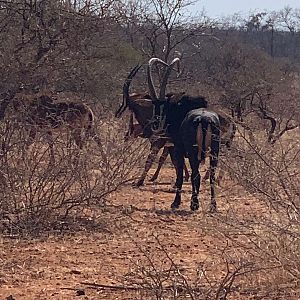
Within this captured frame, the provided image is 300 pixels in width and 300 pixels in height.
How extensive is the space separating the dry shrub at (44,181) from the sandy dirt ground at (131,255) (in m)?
0.23

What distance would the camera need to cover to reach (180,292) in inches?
230

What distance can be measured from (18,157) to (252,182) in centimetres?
300

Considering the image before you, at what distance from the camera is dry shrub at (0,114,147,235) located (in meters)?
8.41

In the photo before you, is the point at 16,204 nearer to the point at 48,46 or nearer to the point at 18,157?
the point at 18,157

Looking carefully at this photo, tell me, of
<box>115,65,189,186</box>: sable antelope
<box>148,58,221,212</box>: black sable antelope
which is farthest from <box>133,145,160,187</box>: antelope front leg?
<box>148,58,221,212</box>: black sable antelope

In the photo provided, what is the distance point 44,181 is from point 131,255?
4.94ft

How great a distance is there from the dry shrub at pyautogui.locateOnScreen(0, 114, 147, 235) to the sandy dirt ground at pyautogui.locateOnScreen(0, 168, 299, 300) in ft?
0.76

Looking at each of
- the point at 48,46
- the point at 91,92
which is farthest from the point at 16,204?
the point at 91,92

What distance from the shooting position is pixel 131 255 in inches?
295

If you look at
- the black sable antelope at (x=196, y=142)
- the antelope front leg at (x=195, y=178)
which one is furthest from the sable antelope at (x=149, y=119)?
the antelope front leg at (x=195, y=178)

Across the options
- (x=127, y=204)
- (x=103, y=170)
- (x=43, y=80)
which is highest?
(x=43, y=80)

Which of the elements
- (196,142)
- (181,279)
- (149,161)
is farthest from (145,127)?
(181,279)

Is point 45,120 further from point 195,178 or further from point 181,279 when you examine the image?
point 181,279

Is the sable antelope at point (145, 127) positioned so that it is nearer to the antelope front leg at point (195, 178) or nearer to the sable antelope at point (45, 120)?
the antelope front leg at point (195, 178)
